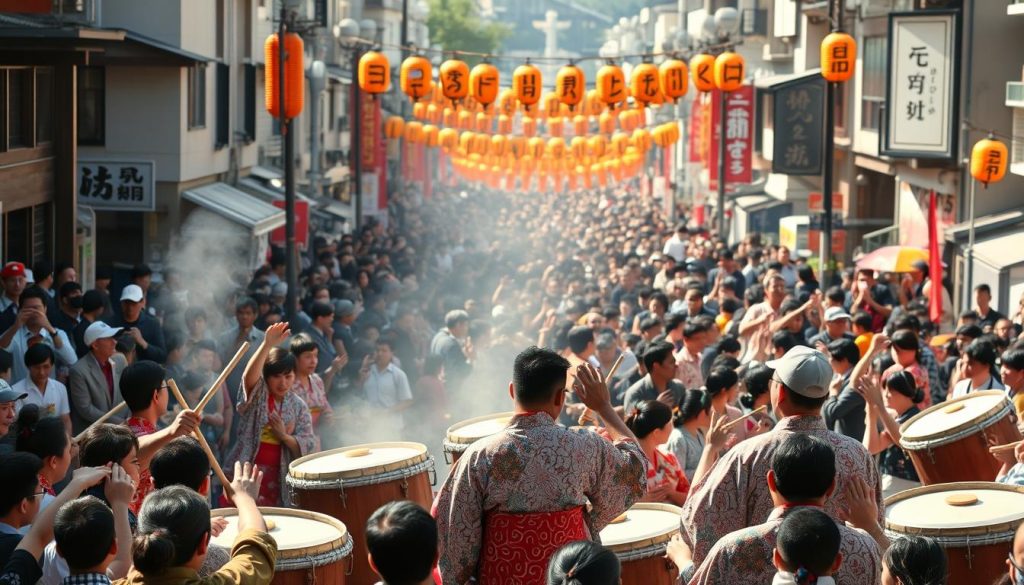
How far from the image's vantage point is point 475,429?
833 cm

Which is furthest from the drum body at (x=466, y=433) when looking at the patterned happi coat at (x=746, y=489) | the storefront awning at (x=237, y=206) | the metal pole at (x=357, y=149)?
the metal pole at (x=357, y=149)

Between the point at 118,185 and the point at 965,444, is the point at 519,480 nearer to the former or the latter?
the point at 965,444

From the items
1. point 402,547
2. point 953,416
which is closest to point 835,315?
point 953,416

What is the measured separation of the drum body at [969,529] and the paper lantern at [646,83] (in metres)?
17.6

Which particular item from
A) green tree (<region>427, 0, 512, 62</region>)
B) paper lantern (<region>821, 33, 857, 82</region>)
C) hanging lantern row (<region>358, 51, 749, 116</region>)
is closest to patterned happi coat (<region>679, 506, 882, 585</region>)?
paper lantern (<region>821, 33, 857, 82</region>)

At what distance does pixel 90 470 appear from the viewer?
579 cm

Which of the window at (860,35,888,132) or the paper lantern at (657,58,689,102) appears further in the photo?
the window at (860,35,888,132)

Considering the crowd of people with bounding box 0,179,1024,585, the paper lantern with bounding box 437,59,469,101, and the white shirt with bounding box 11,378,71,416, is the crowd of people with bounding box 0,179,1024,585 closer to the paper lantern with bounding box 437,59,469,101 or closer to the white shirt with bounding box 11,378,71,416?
the white shirt with bounding box 11,378,71,416

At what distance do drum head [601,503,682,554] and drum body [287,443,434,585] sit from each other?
4.26ft

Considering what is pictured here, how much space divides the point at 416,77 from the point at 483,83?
127cm

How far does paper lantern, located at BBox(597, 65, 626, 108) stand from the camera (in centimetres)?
2445

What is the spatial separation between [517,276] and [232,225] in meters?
4.92

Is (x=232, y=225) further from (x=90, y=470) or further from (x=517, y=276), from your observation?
(x=90, y=470)

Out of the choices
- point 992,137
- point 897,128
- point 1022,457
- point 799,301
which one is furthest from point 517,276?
point 1022,457
